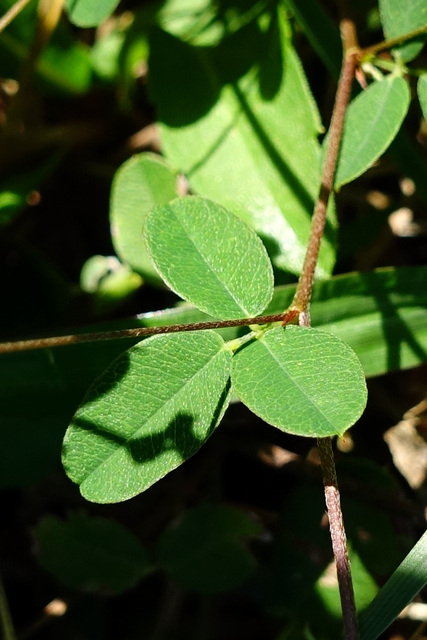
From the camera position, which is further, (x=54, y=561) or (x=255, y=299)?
(x=54, y=561)

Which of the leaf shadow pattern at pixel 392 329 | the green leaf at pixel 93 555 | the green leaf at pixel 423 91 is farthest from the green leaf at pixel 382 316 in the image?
the green leaf at pixel 93 555

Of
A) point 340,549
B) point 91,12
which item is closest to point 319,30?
point 91,12

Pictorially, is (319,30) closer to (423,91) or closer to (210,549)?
(423,91)

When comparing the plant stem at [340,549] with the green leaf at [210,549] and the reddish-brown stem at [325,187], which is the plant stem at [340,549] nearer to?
the reddish-brown stem at [325,187]

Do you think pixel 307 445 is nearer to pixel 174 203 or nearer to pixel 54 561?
pixel 54 561

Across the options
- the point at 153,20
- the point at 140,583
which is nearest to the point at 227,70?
the point at 153,20

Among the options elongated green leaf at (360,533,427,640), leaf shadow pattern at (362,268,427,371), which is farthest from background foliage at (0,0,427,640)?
elongated green leaf at (360,533,427,640)
